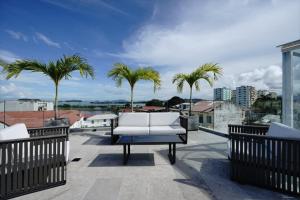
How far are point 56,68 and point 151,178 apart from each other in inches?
185

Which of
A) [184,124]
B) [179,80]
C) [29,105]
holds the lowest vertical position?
[184,124]

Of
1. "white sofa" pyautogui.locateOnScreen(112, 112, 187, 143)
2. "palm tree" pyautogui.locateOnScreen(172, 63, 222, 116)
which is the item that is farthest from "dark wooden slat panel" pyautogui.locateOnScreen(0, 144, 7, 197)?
"palm tree" pyautogui.locateOnScreen(172, 63, 222, 116)

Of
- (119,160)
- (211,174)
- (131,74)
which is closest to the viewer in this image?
(211,174)

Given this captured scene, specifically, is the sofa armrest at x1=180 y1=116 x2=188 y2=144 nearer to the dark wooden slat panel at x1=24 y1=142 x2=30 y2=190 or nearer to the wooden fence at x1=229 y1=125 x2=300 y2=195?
the wooden fence at x1=229 y1=125 x2=300 y2=195

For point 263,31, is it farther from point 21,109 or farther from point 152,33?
point 21,109

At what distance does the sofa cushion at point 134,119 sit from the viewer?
479cm

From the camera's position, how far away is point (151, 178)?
8.82ft

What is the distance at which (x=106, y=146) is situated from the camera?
4.71 metres

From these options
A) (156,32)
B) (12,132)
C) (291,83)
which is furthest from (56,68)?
(291,83)

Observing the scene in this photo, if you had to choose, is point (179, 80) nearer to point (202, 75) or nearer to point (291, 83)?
point (202, 75)

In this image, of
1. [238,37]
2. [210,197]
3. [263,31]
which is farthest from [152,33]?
[210,197]

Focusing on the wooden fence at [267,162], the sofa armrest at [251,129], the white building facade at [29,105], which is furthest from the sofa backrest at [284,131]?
the white building facade at [29,105]

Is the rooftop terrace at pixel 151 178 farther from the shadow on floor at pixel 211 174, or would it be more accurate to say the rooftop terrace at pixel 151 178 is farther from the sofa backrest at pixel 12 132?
the sofa backrest at pixel 12 132

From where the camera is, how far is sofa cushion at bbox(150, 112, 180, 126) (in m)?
4.83
